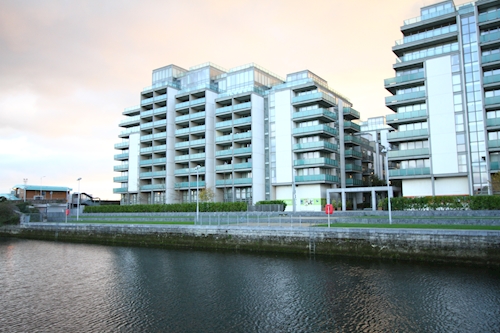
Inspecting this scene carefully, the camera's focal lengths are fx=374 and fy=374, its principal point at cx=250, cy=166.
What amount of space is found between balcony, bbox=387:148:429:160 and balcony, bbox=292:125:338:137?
36.1ft

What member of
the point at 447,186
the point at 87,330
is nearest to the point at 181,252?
the point at 87,330

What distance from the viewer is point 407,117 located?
53.1 meters

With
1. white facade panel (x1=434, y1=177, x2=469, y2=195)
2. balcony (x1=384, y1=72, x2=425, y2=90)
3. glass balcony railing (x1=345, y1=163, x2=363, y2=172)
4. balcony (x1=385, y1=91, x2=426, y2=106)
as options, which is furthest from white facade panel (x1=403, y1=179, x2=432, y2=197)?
glass balcony railing (x1=345, y1=163, x2=363, y2=172)

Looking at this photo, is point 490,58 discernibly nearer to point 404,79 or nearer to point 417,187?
point 404,79

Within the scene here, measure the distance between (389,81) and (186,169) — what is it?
39.7m

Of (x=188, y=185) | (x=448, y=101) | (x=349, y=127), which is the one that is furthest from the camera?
(x=188, y=185)

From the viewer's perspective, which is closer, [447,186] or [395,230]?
[395,230]

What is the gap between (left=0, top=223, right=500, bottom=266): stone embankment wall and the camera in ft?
77.5

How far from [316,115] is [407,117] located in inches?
544

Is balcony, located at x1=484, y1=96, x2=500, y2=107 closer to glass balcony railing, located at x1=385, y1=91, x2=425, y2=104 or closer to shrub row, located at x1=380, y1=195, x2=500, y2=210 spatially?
glass balcony railing, located at x1=385, y1=91, x2=425, y2=104

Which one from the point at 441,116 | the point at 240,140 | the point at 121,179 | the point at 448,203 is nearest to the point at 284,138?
the point at 240,140

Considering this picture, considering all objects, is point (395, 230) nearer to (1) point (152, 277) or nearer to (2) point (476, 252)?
(2) point (476, 252)

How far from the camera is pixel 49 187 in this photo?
380ft

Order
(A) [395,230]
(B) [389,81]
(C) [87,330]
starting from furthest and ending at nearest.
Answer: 1. (B) [389,81]
2. (A) [395,230]
3. (C) [87,330]
